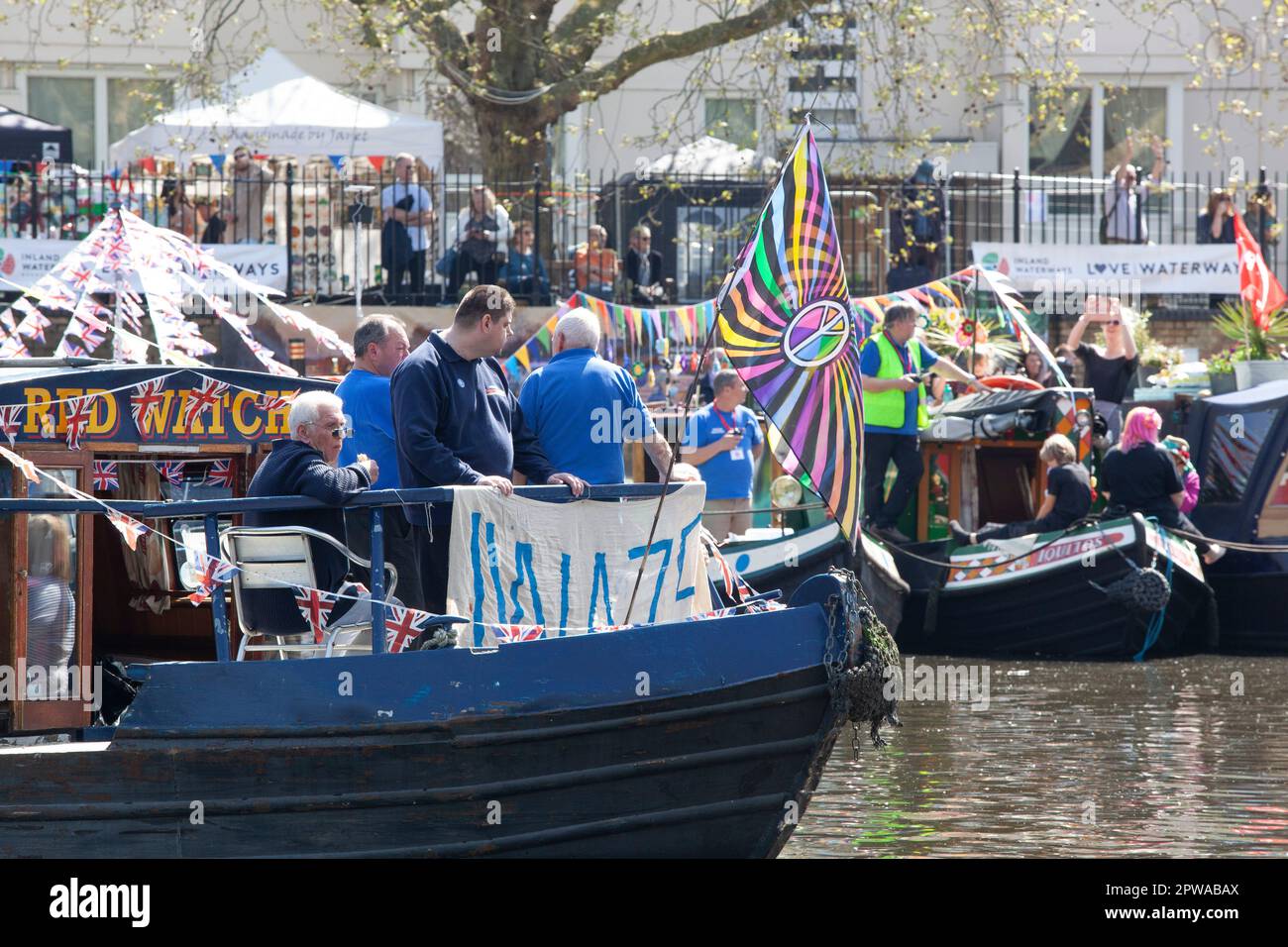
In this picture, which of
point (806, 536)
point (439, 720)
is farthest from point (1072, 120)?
point (439, 720)

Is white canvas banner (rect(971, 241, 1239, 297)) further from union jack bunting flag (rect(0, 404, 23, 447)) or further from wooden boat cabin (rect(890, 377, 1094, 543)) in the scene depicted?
union jack bunting flag (rect(0, 404, 23, 447))

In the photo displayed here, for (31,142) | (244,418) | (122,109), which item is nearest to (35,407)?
(244,418)

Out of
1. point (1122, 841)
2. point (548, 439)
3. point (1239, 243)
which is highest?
point (1239, 243)

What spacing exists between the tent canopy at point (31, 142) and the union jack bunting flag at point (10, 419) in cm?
1276

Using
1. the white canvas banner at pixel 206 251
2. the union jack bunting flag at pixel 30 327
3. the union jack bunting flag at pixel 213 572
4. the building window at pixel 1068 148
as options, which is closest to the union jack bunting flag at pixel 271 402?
the union jack bunting flag at pixel 213 572

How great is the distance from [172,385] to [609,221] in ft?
39.8

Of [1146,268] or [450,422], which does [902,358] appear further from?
[450,422]

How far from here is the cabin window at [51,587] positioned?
753cm

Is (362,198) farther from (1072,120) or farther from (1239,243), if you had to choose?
(1072,120)

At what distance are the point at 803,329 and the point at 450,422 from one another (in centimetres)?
138

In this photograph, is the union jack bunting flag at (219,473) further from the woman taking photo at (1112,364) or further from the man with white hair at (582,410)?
the woman taking photo at (1112,364)

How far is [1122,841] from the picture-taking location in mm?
8312

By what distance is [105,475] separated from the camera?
8656mm

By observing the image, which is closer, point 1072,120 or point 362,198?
point 362,198
